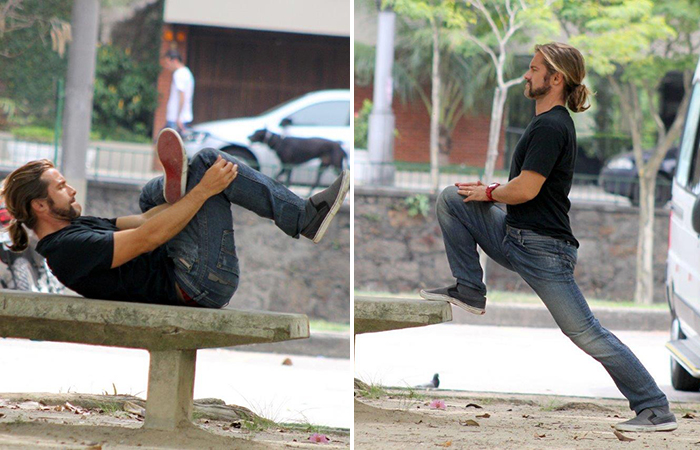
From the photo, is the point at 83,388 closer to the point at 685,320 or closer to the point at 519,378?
the point at 519,378

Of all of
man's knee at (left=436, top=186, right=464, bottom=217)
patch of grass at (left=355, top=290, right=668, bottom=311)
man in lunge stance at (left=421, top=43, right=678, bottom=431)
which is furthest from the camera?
patch of grass at (left=355, top=290, right=668, bottom=311)

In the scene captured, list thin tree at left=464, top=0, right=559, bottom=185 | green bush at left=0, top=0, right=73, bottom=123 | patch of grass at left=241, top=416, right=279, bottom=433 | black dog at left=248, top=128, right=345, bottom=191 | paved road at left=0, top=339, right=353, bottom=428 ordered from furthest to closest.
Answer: green bush at left=0, top=0, right=73, bottom=123 → black dog at left=248, top=128, right=345, bottom=191 → thin tree at left=464, top=0, right=559, bottom=185 → paved road at left=0, top=339, right=353, bottom=428 → patch of grass at left=241, top=416, right=279, bottom=433

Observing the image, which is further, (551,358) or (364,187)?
(364,187)

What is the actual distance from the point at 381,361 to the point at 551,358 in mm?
1624

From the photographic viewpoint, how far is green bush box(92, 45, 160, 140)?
68.9 ft

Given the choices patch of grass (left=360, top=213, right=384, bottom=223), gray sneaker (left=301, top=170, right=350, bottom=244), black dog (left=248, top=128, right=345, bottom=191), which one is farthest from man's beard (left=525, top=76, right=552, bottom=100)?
black dog (left=248, top=128, right=345, bottom=191)

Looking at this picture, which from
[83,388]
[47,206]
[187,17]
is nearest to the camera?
[47,206]

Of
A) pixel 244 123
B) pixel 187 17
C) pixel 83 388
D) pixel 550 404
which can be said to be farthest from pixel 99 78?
pixel 550 404

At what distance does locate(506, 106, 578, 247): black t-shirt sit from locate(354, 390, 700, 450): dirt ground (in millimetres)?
1000

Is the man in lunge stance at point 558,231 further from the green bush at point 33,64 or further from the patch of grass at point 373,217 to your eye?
the green bush at point 33,64

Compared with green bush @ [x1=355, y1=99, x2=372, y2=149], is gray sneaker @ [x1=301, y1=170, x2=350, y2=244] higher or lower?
lower

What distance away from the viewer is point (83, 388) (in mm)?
6777

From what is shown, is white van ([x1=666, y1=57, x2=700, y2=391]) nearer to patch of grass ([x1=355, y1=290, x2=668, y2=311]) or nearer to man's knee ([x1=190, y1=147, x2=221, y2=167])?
man's knee ([x1=190, y1=147, x2=221, y2=167])

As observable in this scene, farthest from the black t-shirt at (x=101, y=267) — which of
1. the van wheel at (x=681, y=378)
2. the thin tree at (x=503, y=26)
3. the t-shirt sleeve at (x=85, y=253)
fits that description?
the thin tree at (x=503, y=26)
